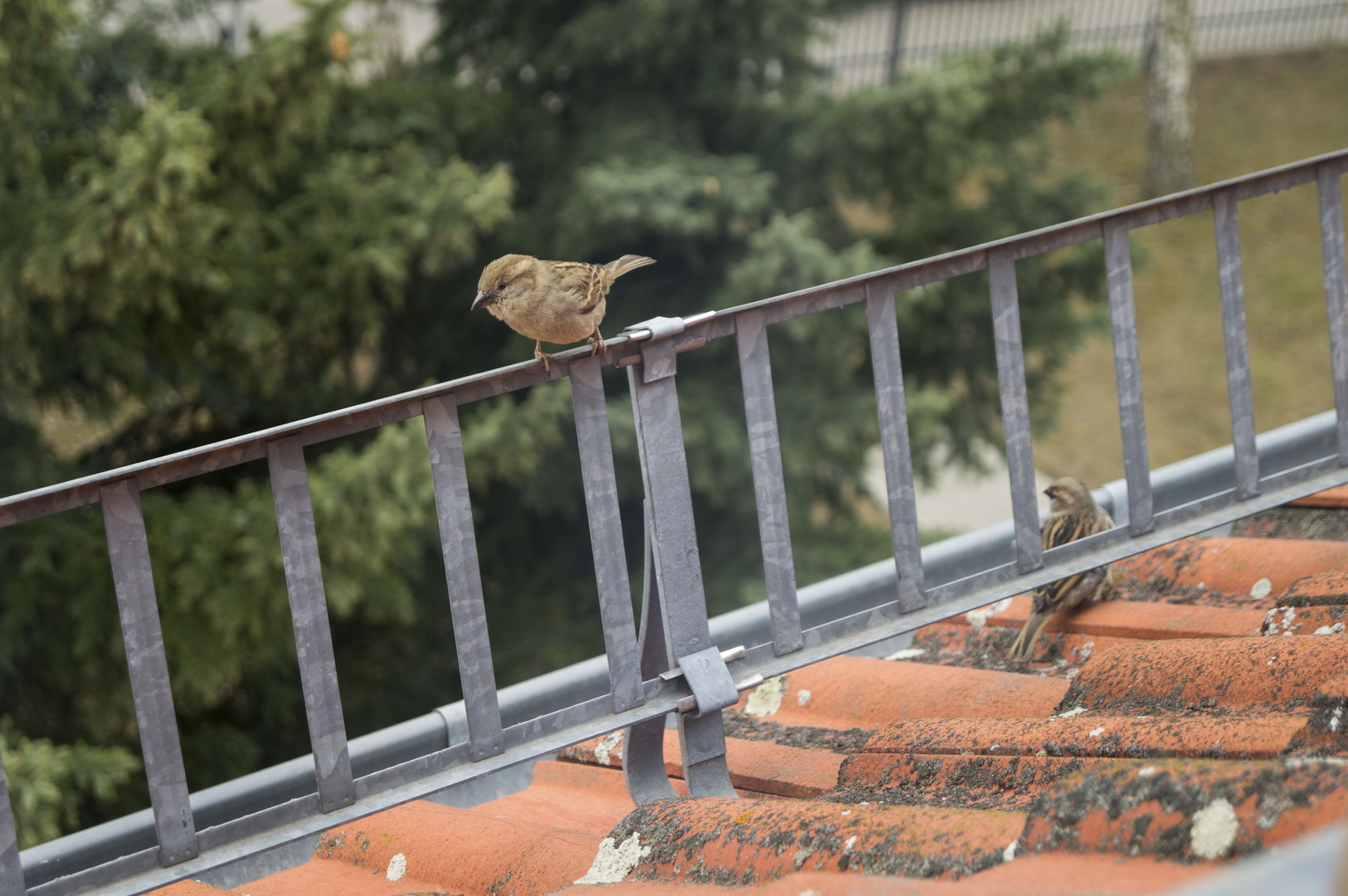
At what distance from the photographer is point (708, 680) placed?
7.13 feet

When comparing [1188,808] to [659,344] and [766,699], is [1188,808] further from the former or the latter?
[766,699]

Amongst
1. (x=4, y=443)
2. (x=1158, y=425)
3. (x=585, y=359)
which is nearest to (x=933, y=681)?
(x=585, y=359)

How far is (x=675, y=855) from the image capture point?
1992 millimetres

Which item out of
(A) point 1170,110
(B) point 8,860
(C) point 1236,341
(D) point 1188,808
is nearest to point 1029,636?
(C) point 1236,341

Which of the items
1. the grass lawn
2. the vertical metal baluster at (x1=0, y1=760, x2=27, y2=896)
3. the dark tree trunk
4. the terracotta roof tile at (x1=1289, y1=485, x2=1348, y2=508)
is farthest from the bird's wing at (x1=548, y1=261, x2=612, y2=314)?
the dark tree trunk

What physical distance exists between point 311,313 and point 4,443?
1740 millimetres

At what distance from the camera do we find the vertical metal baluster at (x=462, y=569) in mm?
1950

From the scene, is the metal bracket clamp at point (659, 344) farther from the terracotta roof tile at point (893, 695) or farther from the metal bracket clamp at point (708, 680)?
the terracotta roof tile at point (893, 695)

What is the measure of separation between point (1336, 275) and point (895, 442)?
1.10 meters

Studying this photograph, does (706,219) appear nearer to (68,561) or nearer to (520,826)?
(68,561)

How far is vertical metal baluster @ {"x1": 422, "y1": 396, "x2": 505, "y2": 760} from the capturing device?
1950 mm

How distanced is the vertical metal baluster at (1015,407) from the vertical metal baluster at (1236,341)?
0.45 metres

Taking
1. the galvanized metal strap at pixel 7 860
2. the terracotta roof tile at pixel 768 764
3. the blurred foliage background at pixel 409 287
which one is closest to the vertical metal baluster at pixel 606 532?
the terracotta roof tile at pixel 768 764

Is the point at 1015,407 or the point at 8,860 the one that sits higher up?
the point at 1015,407
